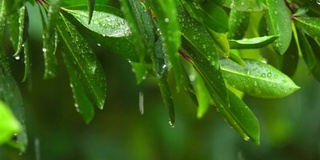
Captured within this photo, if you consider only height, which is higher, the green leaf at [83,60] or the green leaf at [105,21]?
the green leaf at [105,21]

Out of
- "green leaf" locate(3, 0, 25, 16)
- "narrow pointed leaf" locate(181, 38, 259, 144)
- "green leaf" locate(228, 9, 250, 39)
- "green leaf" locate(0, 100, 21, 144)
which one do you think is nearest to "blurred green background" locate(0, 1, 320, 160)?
"green leaf" locate(228, 9, 250, 39)

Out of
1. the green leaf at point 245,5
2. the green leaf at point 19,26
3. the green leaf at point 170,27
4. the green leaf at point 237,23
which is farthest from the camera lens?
the green leaf at point 237,23

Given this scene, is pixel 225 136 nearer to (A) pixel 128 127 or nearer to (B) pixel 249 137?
(A) pixel 128 127

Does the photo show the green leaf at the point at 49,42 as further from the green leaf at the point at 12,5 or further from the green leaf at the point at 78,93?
the green leaf at the point at 78,93

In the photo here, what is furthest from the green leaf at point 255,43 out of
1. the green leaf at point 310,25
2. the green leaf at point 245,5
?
the green leaf at point 310,25

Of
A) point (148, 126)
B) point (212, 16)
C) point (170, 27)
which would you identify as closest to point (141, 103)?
point (148, 126)

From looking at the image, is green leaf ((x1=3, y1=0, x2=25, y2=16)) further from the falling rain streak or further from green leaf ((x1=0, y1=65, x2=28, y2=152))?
the falling rain streak

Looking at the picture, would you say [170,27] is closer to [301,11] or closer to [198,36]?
[198,36]
